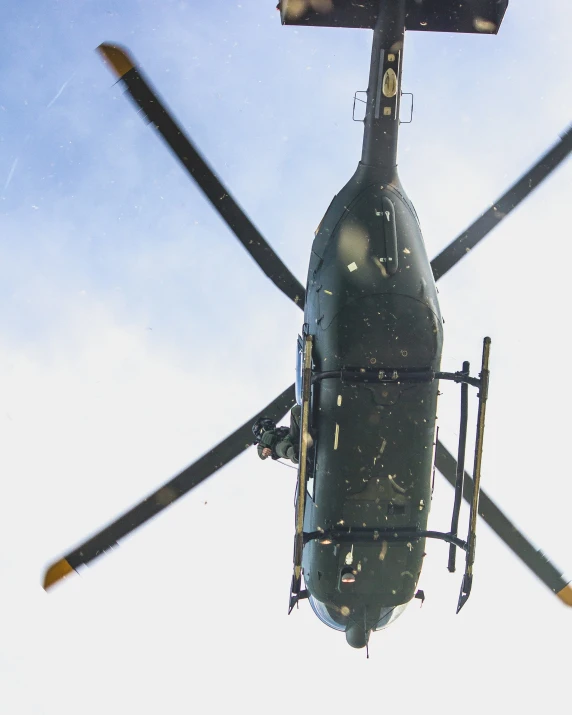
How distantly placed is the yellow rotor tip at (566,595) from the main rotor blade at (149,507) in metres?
4.16

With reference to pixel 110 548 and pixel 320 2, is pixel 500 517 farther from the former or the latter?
pixel 320 2

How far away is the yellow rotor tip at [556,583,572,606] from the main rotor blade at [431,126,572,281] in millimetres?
4046

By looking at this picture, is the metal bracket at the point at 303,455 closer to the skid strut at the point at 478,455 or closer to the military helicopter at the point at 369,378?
the military helicopter at the point at 369,378

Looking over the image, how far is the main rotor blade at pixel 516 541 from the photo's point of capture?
710cm

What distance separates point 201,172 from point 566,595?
645 cm

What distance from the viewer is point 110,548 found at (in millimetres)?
6879

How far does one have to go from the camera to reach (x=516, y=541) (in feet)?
23.4

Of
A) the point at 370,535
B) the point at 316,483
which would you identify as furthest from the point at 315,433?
the point at 370,535

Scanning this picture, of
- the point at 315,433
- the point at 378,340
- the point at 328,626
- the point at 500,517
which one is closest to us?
the point at 378,340

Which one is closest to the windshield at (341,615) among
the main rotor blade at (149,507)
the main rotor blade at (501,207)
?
the main rotor blade at (149,507)

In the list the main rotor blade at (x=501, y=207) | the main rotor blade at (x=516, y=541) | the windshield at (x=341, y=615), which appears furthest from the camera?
the main rotor blade at (x=516, y=541)

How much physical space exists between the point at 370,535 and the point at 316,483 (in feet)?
2.32

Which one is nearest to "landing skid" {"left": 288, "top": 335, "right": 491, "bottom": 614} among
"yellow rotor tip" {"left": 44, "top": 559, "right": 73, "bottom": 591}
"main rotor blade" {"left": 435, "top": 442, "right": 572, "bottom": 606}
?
"main rotor blade" {"left": 435, "top": 442, "right": 572, "bottom": 606}

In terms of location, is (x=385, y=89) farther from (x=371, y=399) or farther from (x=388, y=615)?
(x=388, y=615)
